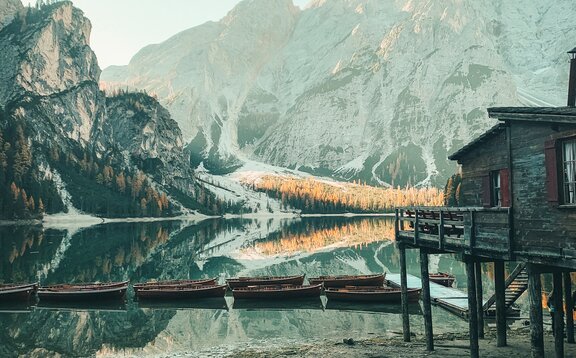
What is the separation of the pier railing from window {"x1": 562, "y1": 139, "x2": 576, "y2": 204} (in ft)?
8.65

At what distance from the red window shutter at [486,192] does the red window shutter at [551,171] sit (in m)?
9.42

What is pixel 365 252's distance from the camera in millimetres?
106875

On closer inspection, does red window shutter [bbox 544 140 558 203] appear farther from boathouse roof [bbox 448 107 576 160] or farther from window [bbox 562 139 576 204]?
boathouse roof [bbox 448 107 576 160]

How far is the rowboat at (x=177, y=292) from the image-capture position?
54125 millimetres

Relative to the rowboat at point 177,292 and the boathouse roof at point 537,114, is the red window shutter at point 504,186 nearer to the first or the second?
the boathouse roof at point 537,114

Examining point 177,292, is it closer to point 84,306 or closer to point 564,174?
point 84,306

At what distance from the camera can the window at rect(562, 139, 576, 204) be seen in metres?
17.4

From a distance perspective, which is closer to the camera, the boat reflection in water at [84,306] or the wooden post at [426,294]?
the wooden post at [426,294]

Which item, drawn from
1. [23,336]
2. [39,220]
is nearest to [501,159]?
[23,336]

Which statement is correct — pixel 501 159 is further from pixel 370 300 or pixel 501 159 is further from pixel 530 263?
pixel 370 300

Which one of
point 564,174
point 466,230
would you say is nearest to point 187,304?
point 466,230

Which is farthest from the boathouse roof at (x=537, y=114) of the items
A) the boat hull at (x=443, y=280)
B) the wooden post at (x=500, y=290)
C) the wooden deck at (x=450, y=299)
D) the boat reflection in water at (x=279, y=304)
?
the boat hull at (x=443, y=280)

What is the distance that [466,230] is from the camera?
22.0m

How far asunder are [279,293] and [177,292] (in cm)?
1082
